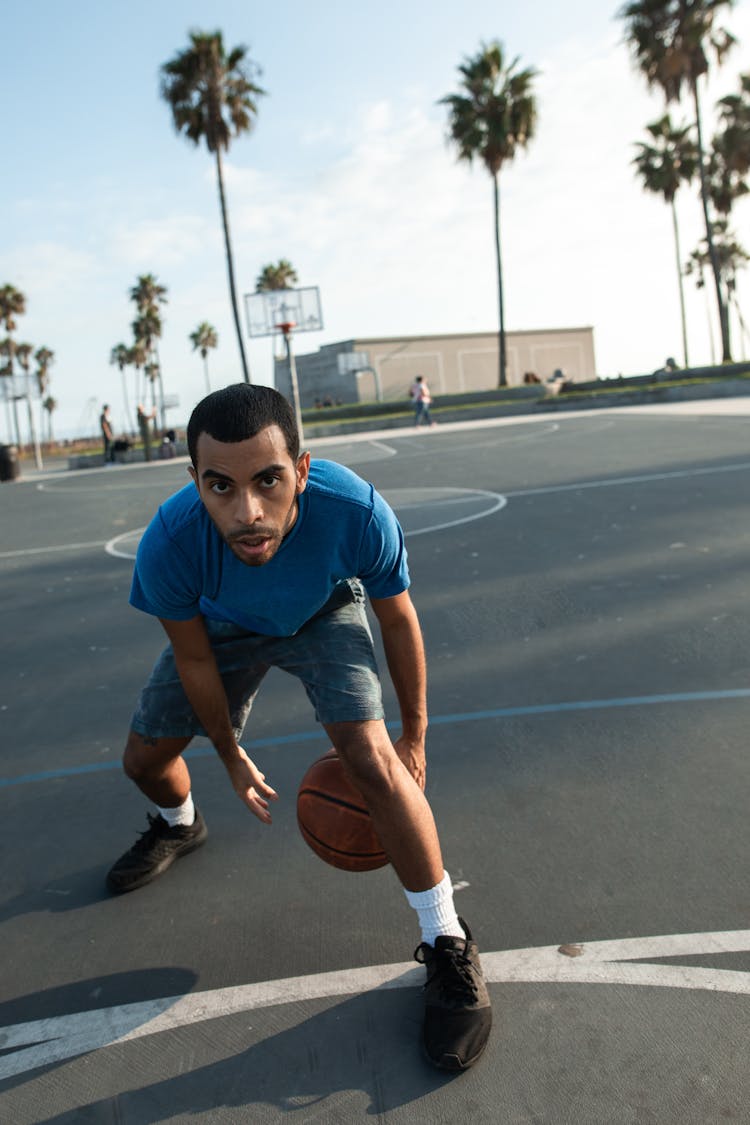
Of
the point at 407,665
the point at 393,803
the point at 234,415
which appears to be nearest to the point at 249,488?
the point at 234,415

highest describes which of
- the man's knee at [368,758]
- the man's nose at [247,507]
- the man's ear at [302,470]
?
the man's ear at [302,470]

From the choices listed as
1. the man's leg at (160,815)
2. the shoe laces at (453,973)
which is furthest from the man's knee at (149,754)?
the shoe laces at (453,973)

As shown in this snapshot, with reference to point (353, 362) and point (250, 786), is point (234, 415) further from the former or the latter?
point (353, 362)

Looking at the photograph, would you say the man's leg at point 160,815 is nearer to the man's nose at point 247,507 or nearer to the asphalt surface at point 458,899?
the asphalt surface at point 458,899

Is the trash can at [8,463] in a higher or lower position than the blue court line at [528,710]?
higher

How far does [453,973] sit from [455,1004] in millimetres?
86

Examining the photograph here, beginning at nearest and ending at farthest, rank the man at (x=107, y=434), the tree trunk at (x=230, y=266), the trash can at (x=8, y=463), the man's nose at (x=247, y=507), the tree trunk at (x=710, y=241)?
the man's nose at (x=247, y=507) < the trash can at (x=8, y=463) < the man at (x=107, y=434) < the tree trunk at (x=710, y=241) < the tree trunk at (x=230, y=266)

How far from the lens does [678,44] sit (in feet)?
110

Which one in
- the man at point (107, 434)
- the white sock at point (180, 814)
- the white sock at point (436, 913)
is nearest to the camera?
the white sock at point (436, 913)

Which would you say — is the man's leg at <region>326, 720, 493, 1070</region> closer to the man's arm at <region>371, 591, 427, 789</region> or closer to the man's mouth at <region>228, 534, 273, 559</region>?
the man's arm at <region>371, 591, 427, 789</region>

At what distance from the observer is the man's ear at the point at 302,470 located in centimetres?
228

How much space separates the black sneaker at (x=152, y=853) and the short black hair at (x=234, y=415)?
61.7 inches

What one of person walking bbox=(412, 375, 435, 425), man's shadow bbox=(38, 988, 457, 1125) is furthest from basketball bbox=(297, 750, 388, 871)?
person walking bbox=(412, 375, 435, 425)

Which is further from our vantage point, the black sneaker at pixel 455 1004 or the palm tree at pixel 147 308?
the palm tree at pixel 147 308
